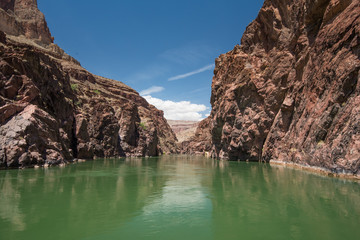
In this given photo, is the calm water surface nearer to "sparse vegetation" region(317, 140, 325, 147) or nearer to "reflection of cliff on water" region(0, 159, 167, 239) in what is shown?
"reflection of cliff on water" region(0, 159, 167, 239)

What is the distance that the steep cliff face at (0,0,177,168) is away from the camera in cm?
3254

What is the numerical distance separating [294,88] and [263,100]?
10.5 m

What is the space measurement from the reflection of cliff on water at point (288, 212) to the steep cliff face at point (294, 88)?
6402 millimetres

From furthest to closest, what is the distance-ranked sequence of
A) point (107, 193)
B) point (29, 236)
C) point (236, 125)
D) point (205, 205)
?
point (236, 125)
point (107, 193)
point (205, 205)
point (29, 236)

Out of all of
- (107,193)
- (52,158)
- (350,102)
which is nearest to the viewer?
(107,193)

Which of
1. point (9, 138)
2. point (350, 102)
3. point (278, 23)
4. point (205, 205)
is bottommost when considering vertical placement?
point (205, 205)

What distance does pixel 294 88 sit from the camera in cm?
4103

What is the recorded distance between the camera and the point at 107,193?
16.0 m

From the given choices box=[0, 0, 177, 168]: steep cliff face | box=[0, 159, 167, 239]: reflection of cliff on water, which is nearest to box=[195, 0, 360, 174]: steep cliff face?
box=[0, 159, 167, 239]: reflection of cliff on water

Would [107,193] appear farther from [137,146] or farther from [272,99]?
[137,146]

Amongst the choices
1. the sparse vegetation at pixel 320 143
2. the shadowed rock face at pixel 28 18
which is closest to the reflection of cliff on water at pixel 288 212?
the sparse vegetation at pixel 320 143

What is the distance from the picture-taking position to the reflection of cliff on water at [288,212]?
8.41m

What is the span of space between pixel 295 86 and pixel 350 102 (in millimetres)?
20195

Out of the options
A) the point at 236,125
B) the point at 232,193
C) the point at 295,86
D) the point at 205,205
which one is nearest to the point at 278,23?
the point at 295,86
